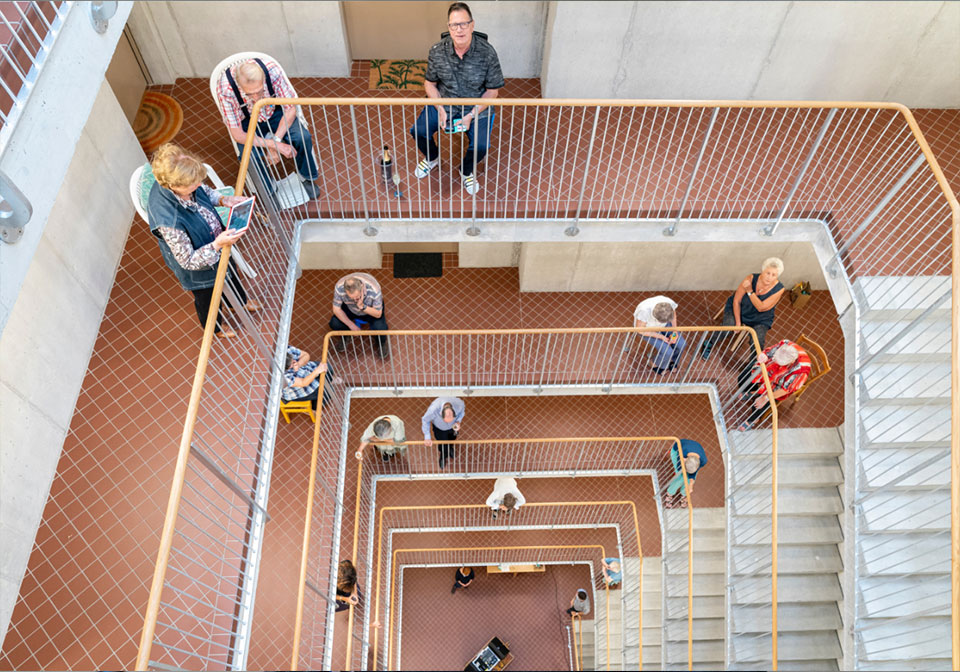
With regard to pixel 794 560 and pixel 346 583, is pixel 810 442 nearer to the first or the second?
pixel 794 560

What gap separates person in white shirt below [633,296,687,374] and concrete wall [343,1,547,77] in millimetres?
2773

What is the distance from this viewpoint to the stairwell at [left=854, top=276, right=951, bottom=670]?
15.4ft

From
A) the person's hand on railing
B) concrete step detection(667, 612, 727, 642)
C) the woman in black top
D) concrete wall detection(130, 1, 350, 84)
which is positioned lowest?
concrete step detection(667, 612, 727, 642)

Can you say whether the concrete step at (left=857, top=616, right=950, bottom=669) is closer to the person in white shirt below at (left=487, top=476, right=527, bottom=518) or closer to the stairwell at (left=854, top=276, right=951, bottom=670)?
the stairwell at (left=854, top=276, right=951, bottom=670)

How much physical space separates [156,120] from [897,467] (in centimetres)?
739

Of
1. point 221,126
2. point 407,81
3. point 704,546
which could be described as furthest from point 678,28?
point 704,546

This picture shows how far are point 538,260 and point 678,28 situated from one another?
2767 millimetres

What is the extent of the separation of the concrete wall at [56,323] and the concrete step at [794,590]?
247 inches

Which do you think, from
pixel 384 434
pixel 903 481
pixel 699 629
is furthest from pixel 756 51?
pixel 699 629

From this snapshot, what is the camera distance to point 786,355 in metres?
6.17

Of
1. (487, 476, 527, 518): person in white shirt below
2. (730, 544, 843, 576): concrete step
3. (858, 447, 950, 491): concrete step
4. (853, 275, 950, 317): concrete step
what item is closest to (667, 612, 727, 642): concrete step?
(730, 544, 843, 576): concrete step

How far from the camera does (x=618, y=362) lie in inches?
285


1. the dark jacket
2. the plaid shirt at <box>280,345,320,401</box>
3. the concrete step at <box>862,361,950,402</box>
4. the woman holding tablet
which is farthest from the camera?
the plaid shirt at <box>280,345,320,401</box>

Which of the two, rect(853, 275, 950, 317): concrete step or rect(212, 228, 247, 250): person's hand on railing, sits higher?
rect(853, 275, 950, 317): concrete step
